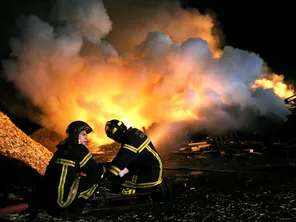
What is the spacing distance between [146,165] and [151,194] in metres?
0.66

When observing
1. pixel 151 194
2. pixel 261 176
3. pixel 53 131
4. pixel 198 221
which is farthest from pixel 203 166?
pixel 53 131

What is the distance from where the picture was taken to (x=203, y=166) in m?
9.14

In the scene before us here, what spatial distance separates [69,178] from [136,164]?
1399 millimetres

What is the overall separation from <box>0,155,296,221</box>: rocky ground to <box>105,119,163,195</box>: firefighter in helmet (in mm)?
441

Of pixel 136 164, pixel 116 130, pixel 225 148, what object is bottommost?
pixel 136 164

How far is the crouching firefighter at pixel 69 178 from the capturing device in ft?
13.1

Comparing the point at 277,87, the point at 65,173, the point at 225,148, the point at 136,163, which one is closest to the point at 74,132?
the point at 65,173

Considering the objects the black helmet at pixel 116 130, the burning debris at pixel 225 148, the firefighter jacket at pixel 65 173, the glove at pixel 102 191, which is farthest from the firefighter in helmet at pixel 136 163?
the burning debris at pixel 225 148

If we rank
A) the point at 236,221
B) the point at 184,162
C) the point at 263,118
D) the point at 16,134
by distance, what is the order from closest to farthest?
the point at 236,221 → the point at 16,134 → the point at 184,162 → the point at 263,118

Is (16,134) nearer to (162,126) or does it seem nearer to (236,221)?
(236,221)

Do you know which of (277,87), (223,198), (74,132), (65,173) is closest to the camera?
(65,173)

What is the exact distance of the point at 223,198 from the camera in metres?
5.23

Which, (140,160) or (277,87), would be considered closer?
(140,160)

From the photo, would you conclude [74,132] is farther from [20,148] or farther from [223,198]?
[20,148]
